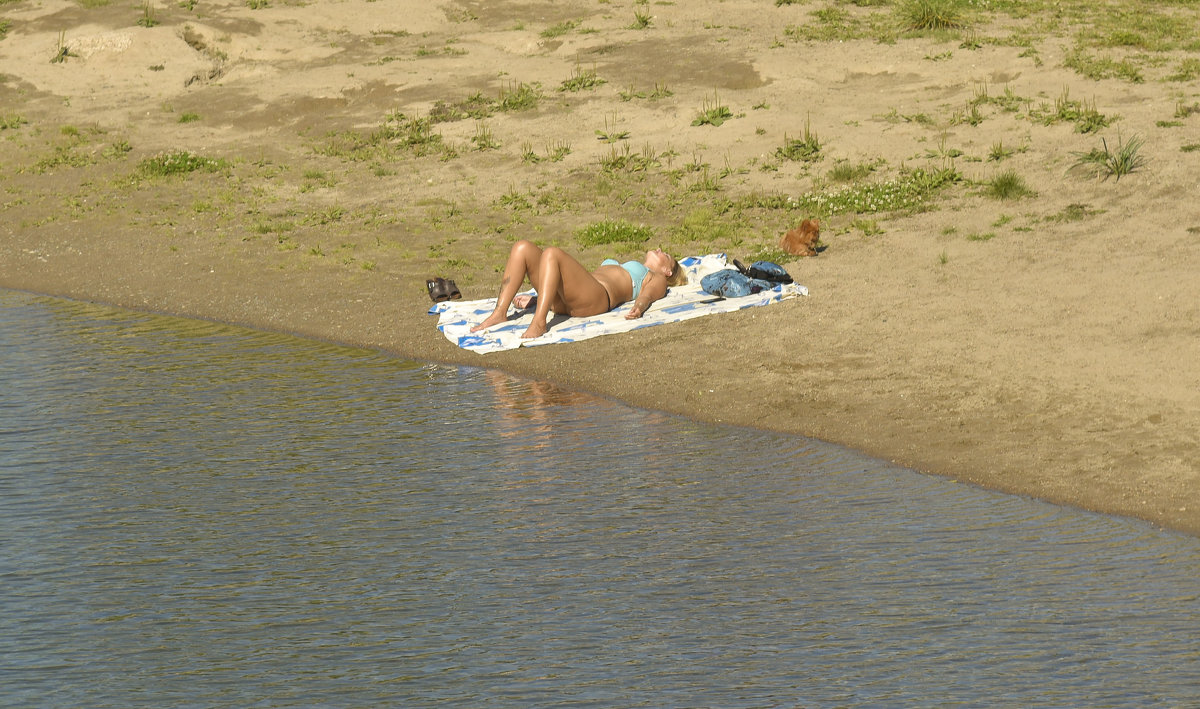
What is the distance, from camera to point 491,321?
1176 cm

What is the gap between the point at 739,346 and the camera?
36.0 ft

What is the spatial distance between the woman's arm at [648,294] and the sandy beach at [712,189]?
318 millimetres

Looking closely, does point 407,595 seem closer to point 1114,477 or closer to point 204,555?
point 204,555

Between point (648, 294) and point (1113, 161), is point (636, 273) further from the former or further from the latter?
point (1113, 161)

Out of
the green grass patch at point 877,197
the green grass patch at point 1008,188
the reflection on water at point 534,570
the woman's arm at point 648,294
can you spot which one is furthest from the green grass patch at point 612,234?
the reflection on water at point 534,570

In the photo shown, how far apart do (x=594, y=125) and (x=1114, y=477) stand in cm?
1093

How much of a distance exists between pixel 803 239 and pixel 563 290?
2.79 meters

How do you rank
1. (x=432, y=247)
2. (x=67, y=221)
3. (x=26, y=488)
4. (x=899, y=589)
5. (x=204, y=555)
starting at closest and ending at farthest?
(x=899, y=589), (x=204, y=555), (x=26, y=488), (x=432, y=247), (x=67, y=221)

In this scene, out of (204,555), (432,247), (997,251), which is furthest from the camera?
(432,247)

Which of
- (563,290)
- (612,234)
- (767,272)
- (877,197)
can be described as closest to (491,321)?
(563,290)

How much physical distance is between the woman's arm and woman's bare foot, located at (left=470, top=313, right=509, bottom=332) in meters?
1.04

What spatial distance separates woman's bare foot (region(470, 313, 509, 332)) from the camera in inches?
460

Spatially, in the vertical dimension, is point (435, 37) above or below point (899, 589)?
above

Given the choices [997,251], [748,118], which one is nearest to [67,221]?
[748,118]
